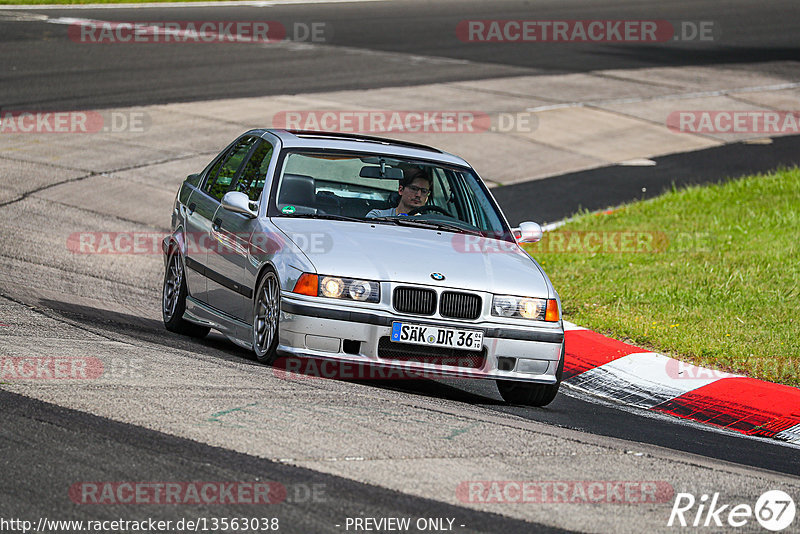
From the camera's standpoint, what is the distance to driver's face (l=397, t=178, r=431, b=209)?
8906 mm

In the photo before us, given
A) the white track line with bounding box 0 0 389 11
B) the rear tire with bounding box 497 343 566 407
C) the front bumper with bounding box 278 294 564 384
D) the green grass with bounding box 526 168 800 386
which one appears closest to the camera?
the front bumper with bounding box 278 294 564 384

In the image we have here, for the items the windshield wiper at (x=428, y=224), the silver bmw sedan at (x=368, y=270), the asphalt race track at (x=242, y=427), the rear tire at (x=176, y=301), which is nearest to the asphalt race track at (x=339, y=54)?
the asphalt race track at (x=242, y=427)

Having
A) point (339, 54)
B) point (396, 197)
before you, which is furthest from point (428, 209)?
point (339, 54)

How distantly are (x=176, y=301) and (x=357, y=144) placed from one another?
1.88m

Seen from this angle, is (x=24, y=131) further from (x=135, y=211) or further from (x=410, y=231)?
(x=410, y=231)

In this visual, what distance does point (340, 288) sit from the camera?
7.45 m

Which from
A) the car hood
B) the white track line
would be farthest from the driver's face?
the white track line

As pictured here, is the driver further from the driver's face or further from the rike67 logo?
the rike67 logo

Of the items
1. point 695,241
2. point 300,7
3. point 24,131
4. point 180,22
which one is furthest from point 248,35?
point 695,241

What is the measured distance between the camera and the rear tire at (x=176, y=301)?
372 inches

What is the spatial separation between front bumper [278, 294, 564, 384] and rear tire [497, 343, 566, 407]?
282mm

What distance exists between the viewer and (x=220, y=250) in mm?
8766

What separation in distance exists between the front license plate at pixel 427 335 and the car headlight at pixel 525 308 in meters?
0.30

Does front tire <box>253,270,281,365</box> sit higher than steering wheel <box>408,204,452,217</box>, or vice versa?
steering wheel <box>408,204,452,217</box>
